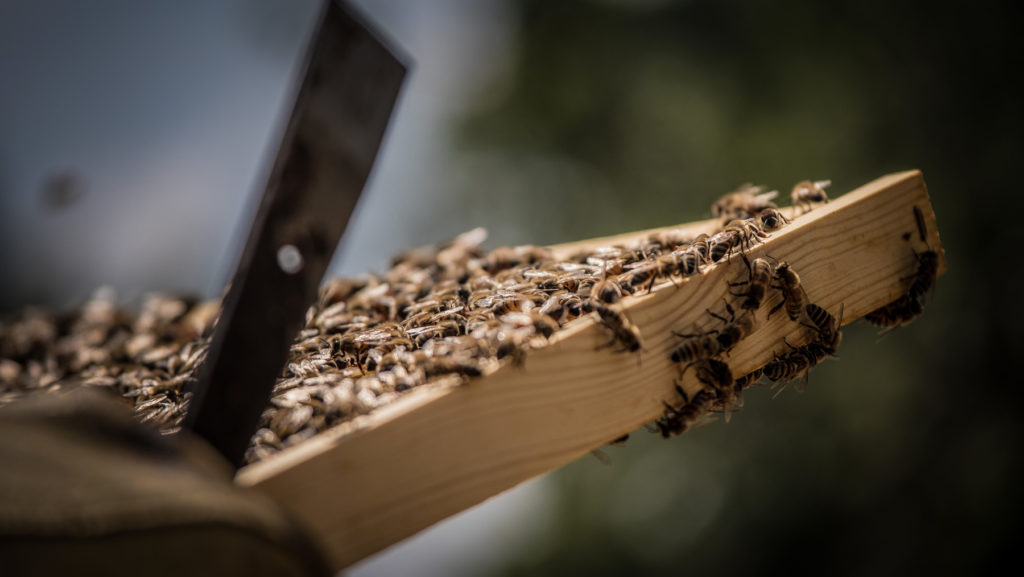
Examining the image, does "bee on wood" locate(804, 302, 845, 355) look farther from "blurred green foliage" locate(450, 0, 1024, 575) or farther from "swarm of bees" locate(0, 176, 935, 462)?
"blurred green foliage" locate(450, 0, 1024, 575)

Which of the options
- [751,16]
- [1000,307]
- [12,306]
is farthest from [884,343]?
[12,306]

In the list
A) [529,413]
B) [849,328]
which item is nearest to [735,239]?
[529,413]

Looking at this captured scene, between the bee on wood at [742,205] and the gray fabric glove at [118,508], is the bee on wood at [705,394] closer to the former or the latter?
the bee on wood at [742,205]

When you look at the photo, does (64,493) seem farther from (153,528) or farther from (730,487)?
(730,487)

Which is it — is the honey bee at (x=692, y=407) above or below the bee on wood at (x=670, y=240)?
below

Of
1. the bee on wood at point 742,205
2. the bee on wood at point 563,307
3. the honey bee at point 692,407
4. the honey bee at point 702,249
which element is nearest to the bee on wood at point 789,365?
the honey bee at point 692,407

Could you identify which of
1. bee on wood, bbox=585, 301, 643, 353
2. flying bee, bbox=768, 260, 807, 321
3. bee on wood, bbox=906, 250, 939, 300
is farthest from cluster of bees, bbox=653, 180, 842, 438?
bee on wood, bbox=906, 250, 939, 300
